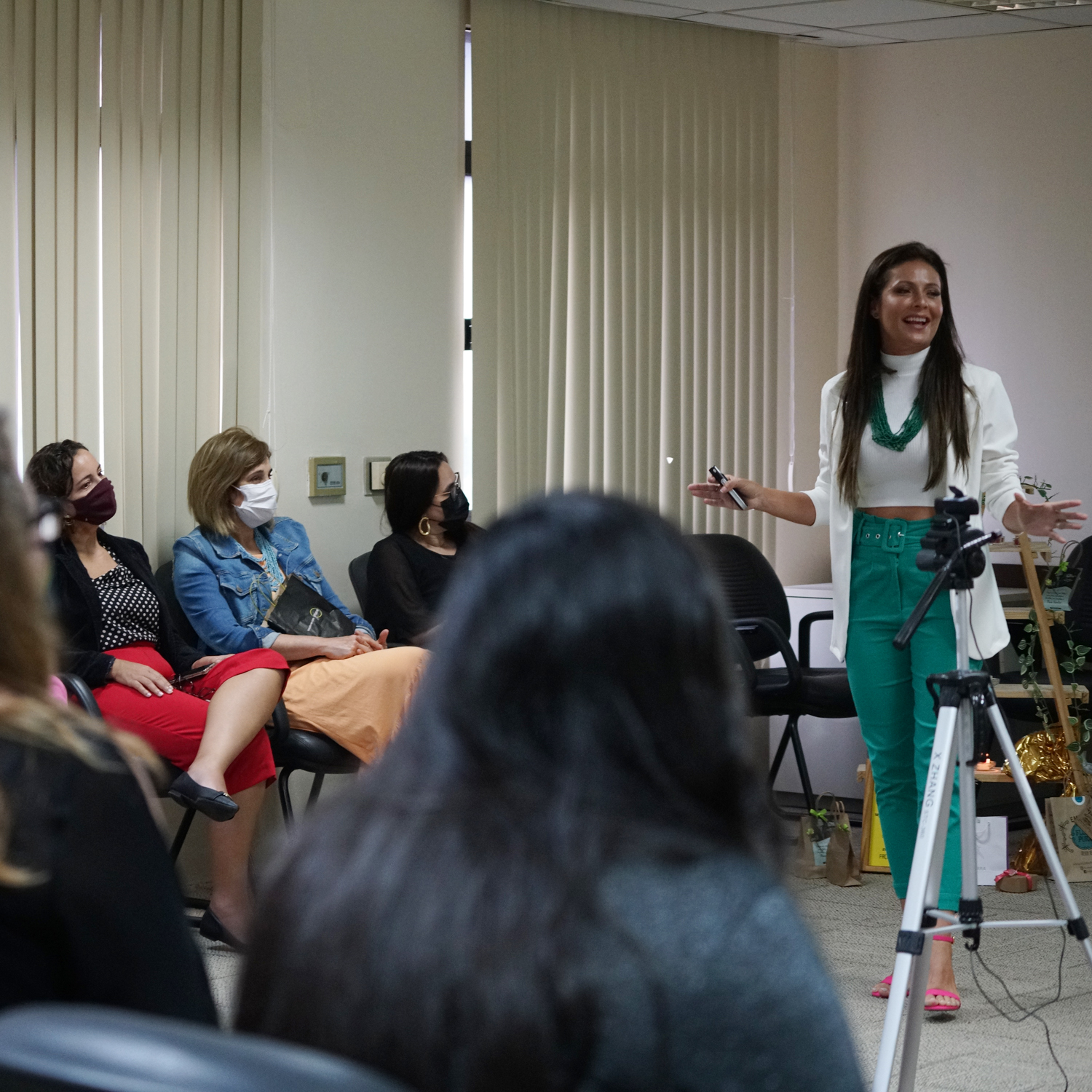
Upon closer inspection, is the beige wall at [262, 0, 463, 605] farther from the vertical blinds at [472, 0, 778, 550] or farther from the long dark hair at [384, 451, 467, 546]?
the long dark hair at [384, 451, 467, 546]

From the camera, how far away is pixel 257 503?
14.9 ft

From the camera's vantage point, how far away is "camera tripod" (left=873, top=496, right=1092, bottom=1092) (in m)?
2.57

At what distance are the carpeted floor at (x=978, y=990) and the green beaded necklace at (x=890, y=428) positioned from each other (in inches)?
46.1

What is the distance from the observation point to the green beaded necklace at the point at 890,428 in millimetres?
3430

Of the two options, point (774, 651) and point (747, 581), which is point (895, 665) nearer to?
point (774, 651)

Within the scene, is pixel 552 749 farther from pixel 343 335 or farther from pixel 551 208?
pixel 551 208

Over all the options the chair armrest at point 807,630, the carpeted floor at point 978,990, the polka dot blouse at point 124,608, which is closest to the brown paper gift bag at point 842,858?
the carpeted floor at point 978,990

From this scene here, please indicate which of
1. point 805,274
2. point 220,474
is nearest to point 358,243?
point 220,474

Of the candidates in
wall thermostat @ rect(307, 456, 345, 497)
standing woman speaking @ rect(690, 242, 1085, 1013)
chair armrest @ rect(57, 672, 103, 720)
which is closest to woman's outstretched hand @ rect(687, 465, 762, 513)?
standing woman speaking @ rect(690, 242, 1085, 1013)

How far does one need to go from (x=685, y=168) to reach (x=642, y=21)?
1.90ft

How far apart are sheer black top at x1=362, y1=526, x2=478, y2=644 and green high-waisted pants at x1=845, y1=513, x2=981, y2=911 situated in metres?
1.63

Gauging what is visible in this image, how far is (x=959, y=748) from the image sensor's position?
272 centimetres

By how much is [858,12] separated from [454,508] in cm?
248

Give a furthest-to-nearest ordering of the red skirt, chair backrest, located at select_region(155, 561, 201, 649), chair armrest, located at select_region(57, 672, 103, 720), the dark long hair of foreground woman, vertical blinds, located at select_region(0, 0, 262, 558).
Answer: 1. chair backrest, located at select_region(155, 561, 201, 649)
2. vertical blinds, located at select_region(0, 0, 262, 558)
3. the red skirt
4. chair armrest, located at select_region(57, 672, 103, 720)
5. the dark long hair of foreground woman
